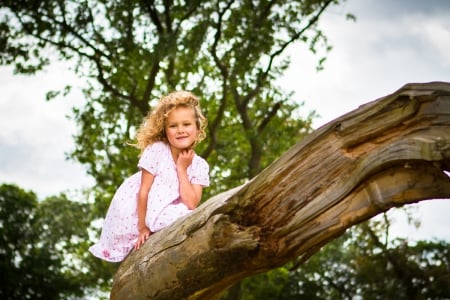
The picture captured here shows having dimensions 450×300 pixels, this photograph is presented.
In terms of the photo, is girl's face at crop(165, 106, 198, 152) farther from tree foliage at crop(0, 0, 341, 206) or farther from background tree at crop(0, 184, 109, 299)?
background tree at crop(0, 184, 109, 299)

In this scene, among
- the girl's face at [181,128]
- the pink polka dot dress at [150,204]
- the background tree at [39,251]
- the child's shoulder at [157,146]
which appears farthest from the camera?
the background tree at [39,251]

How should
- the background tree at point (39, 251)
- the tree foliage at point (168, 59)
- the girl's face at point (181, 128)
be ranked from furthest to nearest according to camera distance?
1. the background tree at point (39, 251)
2. the tree foliage at point (168, 59)
3. the girl's face at point (181, 128)

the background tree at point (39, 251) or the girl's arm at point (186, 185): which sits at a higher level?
the background tree at point (39, 251)

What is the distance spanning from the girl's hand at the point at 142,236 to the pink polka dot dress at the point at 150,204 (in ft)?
0.17

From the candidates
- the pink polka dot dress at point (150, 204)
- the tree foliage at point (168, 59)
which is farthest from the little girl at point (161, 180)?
the tree foliage at point (168, 59)

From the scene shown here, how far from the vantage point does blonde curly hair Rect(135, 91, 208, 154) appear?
257 inches

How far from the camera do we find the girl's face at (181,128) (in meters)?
6.47

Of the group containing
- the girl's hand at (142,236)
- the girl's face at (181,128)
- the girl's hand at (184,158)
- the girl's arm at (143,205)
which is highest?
the girl's face at (181,128)

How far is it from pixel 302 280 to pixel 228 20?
16.0 metres

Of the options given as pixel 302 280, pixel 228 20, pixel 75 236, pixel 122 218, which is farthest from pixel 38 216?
pixel 122 218

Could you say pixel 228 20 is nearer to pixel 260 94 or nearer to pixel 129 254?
pixel 260 94

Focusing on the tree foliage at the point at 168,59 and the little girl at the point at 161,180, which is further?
the tree foliage at the point at 168,59

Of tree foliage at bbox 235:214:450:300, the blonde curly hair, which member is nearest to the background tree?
tree foliage at bbox 235:214:450:300

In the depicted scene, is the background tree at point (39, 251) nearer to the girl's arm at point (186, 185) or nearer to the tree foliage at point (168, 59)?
the tree foliage at point (168, 59)
